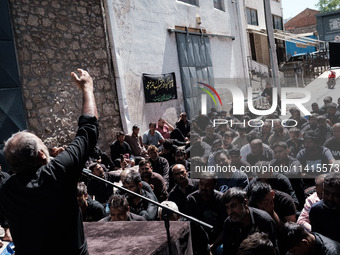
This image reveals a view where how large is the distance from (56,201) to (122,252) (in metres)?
0.47

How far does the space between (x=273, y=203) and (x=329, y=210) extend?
742 mm

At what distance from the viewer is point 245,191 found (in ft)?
15.0

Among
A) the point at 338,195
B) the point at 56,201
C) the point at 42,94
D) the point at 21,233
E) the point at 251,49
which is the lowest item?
the point at 338,195

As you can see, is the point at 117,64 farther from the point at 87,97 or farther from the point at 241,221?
the point at 87,97

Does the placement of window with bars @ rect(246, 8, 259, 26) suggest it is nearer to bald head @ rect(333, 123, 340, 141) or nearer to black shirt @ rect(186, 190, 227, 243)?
bald head @ rect(333, 123, 340, 141)

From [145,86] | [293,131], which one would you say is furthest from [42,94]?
[293,131]

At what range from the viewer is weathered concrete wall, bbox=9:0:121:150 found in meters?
9.36

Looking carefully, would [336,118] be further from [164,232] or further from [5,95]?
[164,232]

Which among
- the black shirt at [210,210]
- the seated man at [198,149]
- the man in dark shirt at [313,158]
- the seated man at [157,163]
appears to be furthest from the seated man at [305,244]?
the seated man at [198,149]

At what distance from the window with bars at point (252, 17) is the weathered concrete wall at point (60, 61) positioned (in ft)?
49.4

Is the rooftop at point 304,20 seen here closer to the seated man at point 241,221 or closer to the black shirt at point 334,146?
the black shirt at point 334,146

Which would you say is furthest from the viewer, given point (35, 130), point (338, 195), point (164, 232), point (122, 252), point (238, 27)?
point (238, 27)

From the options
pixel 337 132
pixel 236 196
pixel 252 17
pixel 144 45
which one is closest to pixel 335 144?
pixel 337 132

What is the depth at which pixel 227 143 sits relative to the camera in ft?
27.9
